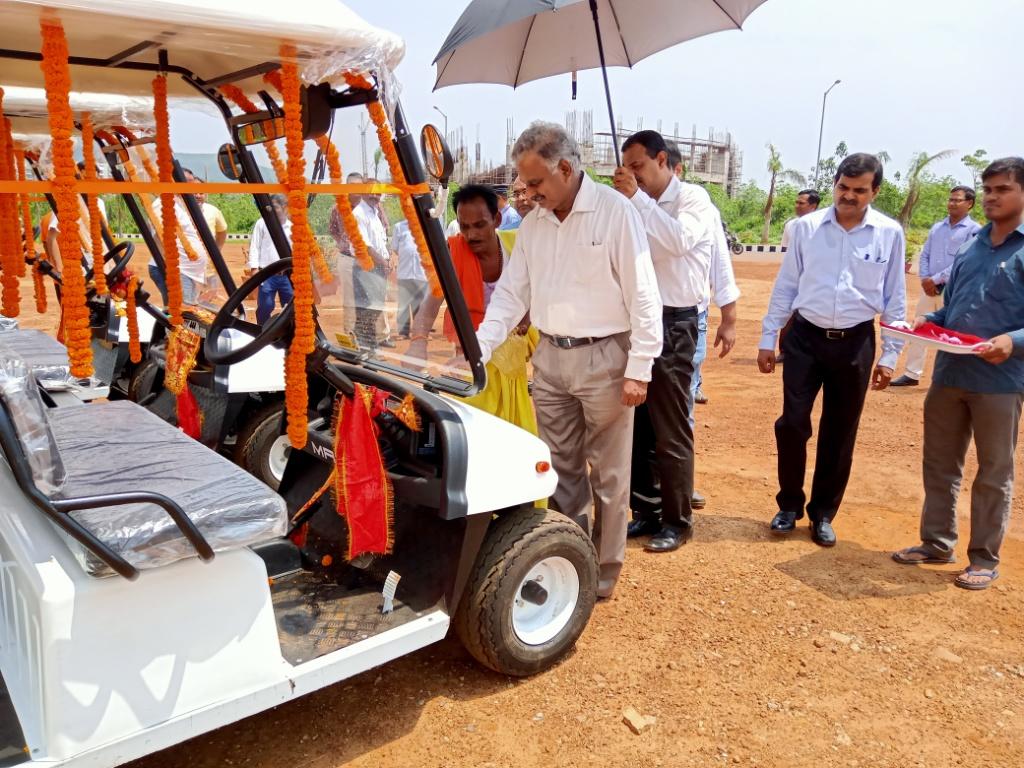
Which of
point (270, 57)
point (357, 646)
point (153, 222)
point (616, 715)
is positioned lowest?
point (616, 715)

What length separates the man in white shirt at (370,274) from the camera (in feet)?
8.70

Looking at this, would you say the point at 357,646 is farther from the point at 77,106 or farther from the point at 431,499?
the point at 77,106

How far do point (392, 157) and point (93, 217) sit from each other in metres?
1.77

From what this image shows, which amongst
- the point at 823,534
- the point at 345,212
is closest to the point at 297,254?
the point at 345,212

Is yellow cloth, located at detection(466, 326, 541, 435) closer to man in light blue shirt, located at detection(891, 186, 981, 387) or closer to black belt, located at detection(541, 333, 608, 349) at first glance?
black belt, located at detection(541, 333, 608, 349)

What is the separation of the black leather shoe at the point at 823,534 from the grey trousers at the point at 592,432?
1286 millimetres

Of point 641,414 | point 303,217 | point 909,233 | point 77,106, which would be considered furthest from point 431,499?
point 909,233

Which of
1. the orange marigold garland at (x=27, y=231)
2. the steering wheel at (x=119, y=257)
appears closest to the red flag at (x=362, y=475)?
the steering wheel at (x=119, y=257)

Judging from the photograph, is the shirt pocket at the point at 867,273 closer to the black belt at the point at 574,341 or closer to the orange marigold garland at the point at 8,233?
the black belt at the point at 574,341

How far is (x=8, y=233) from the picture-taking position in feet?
10.8

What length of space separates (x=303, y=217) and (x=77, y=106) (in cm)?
248

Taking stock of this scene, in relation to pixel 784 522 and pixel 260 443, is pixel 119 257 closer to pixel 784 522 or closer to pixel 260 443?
pixel 260 443

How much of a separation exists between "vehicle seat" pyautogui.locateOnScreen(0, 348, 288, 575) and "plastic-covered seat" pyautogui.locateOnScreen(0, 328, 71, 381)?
1.51 m

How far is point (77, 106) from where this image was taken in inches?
162
